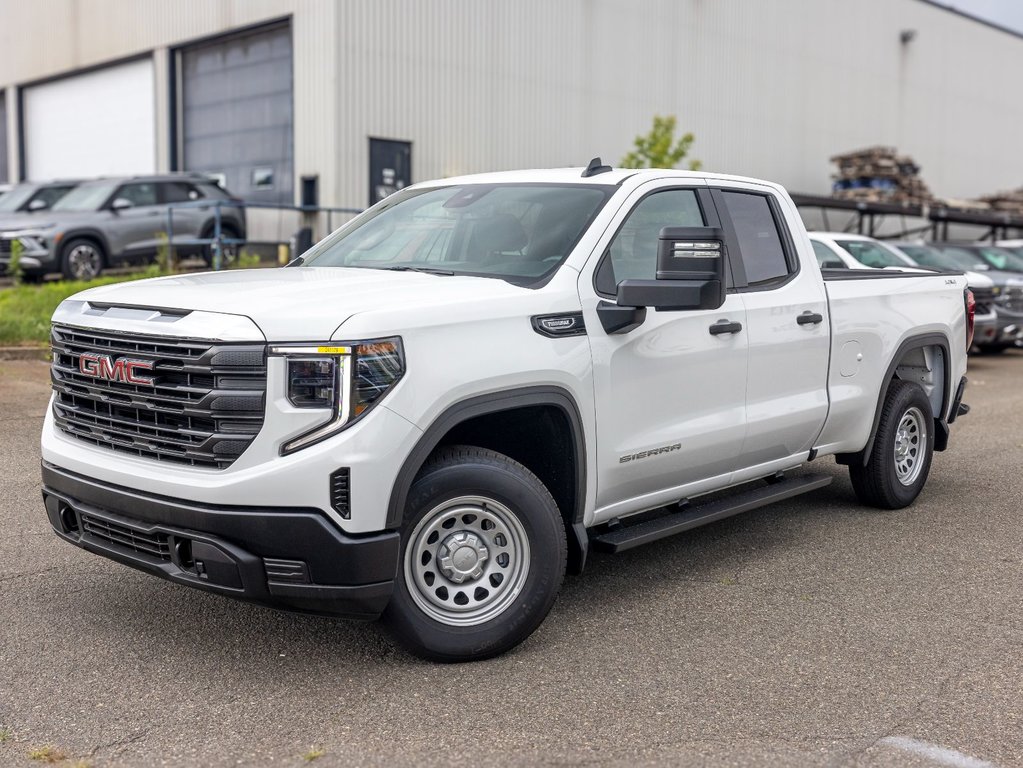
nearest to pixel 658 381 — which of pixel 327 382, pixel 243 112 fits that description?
pixel 327 382

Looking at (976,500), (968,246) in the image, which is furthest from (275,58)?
(976,500)

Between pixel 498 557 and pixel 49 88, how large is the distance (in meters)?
29.5

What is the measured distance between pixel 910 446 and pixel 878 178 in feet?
84.1

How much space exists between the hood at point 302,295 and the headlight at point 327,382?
0.06 metres

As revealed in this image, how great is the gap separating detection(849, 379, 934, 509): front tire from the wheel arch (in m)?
2.81

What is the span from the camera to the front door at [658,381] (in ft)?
16.1

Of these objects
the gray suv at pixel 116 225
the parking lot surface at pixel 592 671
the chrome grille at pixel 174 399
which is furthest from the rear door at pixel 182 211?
the chrome grille at pixel 174 399

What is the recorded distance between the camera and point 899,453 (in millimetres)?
7223

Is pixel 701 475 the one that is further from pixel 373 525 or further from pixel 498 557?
pixel 373 525

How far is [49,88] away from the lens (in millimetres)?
30125

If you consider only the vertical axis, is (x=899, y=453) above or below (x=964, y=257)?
below

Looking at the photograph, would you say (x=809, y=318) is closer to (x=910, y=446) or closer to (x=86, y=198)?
(x=910, y=446)

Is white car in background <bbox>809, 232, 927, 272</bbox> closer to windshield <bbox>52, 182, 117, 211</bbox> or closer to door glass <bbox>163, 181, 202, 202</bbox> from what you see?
door glass <bbox>163, 181, 202, 202</bbox>

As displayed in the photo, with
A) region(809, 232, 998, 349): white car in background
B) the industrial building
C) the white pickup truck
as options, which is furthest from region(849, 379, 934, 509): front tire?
the industrial building
